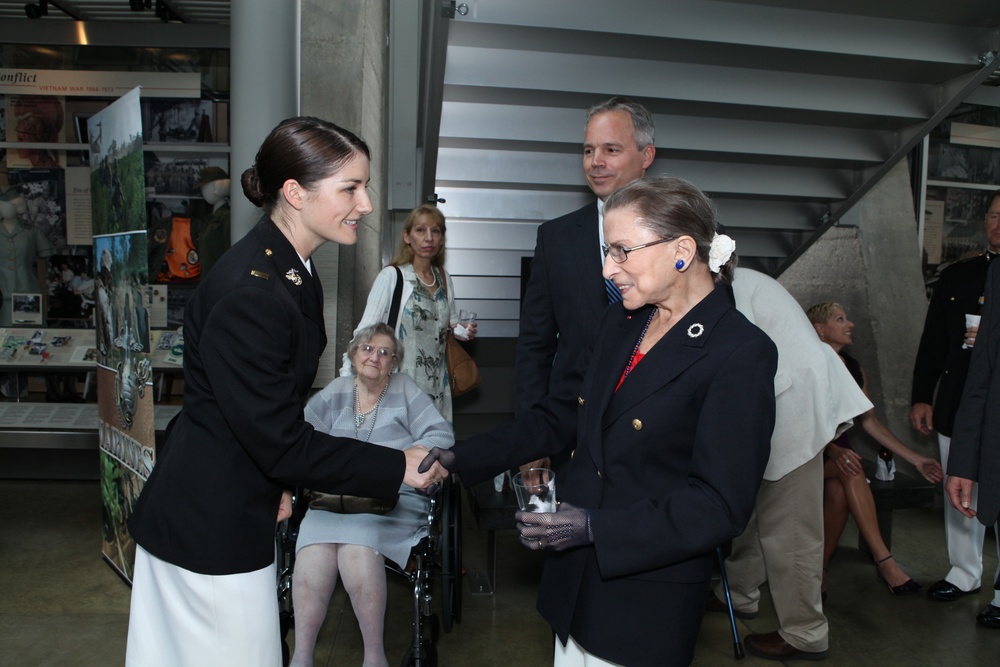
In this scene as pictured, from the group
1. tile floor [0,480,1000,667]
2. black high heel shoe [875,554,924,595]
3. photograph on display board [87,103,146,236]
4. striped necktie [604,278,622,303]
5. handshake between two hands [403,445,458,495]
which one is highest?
photograph on display board [87,103,146,236]

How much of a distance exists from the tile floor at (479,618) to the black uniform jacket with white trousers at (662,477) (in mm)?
1841

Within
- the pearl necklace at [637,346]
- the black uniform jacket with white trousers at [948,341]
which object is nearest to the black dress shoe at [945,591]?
the black uniform jacket with white trousers at [948,341]

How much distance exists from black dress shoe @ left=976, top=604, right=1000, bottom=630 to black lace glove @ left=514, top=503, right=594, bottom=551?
3131 millimetres

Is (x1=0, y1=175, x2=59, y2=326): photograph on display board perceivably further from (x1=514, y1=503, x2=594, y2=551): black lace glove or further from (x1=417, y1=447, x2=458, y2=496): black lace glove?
(x1=514, y1=503, x2=594, y2=551): black lace glove

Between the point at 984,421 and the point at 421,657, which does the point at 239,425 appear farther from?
the point at 984,421

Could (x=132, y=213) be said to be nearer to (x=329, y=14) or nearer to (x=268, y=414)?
(x=329, y=14)

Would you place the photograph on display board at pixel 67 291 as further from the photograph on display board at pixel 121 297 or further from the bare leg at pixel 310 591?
the bare leg at pixel 310 591

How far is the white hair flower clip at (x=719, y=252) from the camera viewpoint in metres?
1.55

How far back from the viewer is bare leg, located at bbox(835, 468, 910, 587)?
13.1ft

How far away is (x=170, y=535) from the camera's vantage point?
164 cm

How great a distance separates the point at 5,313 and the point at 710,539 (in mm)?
6056

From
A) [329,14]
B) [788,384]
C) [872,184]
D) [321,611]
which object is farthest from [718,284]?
[872,184]

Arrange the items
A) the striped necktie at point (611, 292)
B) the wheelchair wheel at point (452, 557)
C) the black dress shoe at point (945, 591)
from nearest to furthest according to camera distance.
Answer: the striped necktie at point (611, 292) → the wheelchair wheel at point (452, 557) → the black dress shoe at point (945, 591)

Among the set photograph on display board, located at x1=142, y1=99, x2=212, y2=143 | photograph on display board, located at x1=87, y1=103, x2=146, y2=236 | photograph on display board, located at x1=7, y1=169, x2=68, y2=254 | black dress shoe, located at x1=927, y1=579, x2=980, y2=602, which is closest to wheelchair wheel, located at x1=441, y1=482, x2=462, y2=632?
photograph on display board, located at x1=87, y1=103, x2=146, y2=236
